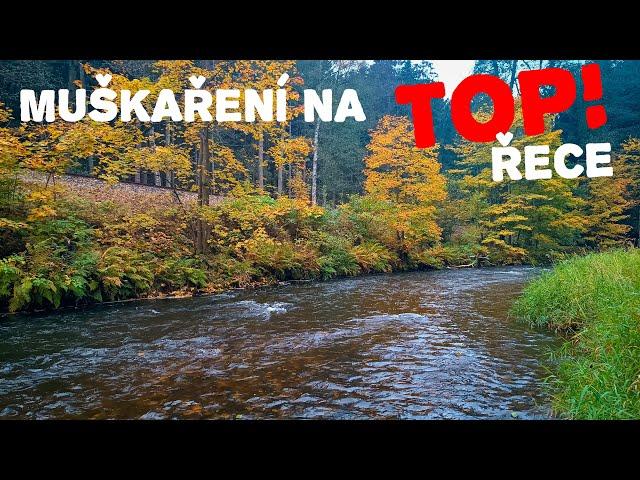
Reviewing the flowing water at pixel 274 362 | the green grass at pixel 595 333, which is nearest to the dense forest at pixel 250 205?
the flowing water at pixel 274 362

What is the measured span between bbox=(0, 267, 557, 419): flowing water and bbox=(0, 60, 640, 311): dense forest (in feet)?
5.31

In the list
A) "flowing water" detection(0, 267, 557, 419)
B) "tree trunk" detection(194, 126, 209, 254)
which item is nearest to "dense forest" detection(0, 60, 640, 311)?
"tree trunk" detection(194, 126, 209, 254)

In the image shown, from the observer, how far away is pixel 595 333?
457 centimetres

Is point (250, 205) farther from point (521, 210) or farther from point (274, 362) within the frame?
point (521, 210)

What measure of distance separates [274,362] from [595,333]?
11.2 ft

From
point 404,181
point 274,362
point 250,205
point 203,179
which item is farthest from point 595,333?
point 404,181

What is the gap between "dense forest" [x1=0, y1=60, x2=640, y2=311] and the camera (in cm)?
922

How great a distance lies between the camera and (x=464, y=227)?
75.1 feet

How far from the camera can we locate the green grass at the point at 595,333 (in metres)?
3.33

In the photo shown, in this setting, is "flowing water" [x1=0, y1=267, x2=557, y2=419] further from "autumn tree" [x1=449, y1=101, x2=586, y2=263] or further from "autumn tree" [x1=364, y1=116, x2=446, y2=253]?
"autumn tree" [x1=449, y1=101, x2=586, y2=263]

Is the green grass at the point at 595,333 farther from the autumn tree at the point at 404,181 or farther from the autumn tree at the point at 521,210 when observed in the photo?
the autumn tree at the point at 521,210

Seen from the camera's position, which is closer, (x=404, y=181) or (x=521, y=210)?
(x=404, y=181)
